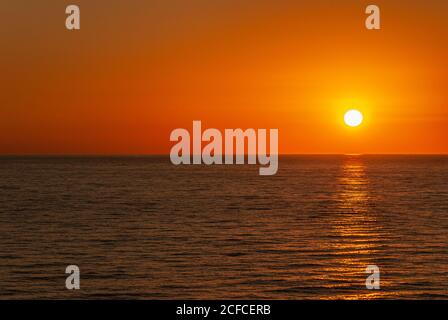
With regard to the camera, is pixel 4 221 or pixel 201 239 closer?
pixel 201 239

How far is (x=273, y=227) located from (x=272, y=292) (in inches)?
1104

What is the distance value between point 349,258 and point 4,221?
1424 inches

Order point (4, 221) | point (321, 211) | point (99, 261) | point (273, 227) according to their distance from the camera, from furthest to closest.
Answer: point (321, 211), point (4, 221), point (273, 227), point (99, 261)

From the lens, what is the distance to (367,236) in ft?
174

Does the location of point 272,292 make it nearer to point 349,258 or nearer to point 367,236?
point 349,258

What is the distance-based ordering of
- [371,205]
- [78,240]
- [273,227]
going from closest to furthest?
[78,240] < [273,227] < [371,205]

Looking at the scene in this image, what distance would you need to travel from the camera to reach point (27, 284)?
3197 centimetres
